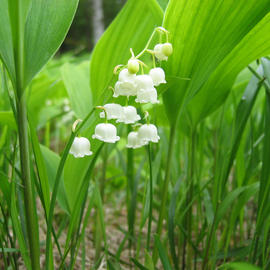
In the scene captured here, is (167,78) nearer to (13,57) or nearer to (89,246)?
(13,57)

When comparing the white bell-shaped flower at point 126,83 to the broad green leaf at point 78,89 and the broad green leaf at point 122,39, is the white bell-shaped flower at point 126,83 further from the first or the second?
the broad green leaf at point 78,89

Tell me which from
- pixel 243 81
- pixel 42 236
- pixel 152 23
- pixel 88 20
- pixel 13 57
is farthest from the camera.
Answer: pixel 88 20

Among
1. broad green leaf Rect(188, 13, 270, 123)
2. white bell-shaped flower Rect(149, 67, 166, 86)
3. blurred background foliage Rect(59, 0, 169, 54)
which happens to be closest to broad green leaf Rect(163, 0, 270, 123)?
broad green leaf Rect(188, 13, 270, 123)

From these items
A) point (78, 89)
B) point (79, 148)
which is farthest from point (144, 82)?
point (78, 89)

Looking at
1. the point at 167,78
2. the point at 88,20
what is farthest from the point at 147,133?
the point at 88,20

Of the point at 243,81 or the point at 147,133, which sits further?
the point at 243,81

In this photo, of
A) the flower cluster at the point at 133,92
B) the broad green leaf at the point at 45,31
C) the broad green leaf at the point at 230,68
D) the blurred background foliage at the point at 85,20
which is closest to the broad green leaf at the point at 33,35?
the broad green leaf at the point at 45,31
